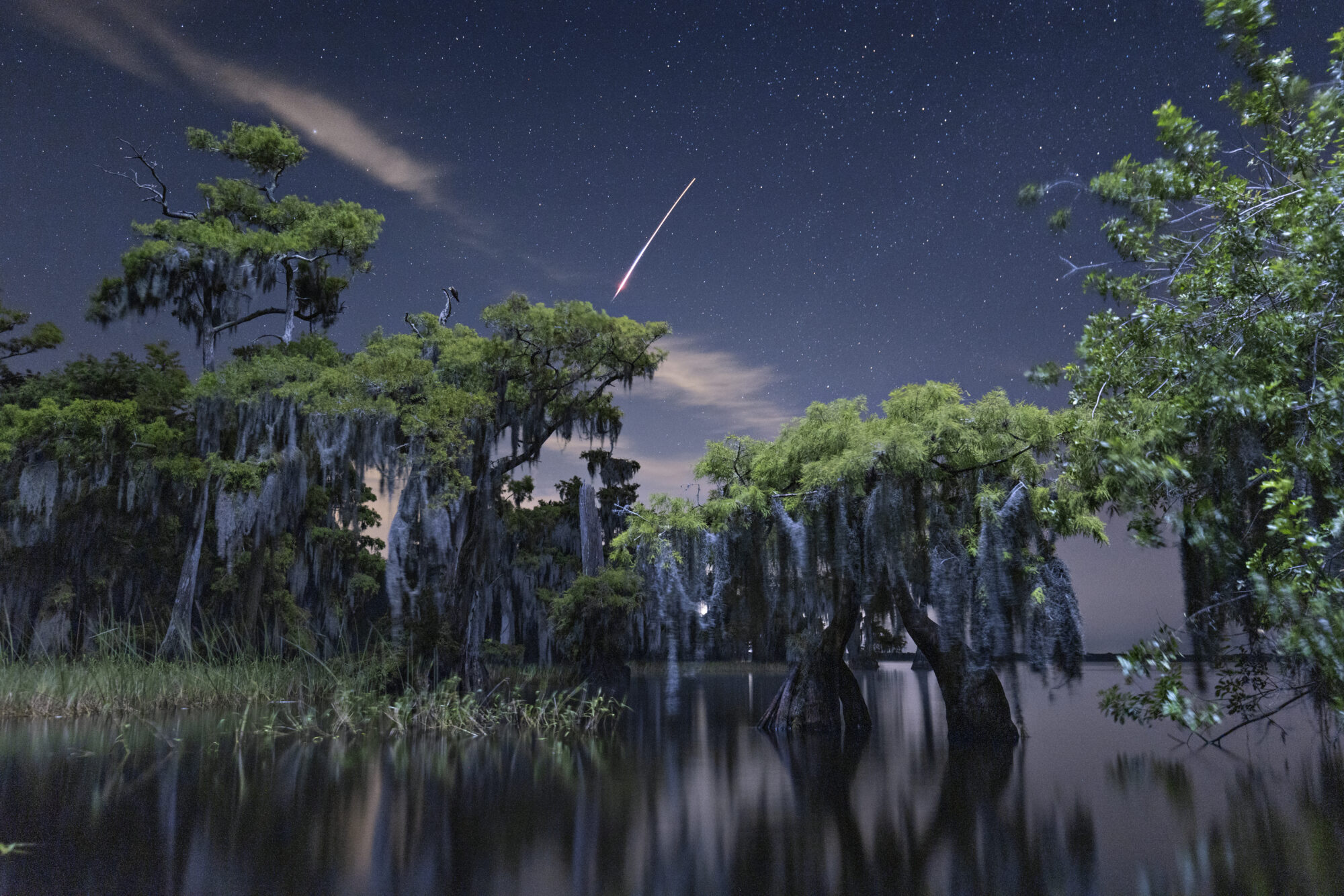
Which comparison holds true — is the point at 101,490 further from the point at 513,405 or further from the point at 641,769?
the point at 641,769

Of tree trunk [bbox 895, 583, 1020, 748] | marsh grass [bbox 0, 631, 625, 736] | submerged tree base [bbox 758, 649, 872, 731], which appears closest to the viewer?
tree trunk [bbox 895, 583, 1020, 748]

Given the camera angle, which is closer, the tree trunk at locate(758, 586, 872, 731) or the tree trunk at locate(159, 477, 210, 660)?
the tree trunk at locate(758, 586, 872, 731)

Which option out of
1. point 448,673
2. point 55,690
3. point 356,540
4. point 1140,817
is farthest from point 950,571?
point 356,540

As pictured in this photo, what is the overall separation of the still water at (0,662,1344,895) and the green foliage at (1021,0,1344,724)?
165 cm

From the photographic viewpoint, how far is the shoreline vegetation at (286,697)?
44.8 feet

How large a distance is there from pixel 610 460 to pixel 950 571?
44.3 ft

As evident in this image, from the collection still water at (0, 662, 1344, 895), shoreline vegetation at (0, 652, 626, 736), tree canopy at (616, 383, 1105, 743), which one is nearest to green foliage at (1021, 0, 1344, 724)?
still water at (0, 662, 1344, 895)

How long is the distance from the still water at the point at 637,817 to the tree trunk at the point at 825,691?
4.82 ft

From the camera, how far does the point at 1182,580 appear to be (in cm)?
777

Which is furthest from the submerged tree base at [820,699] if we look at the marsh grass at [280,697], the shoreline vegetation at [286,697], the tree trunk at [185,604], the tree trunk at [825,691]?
the tree trunk at [185,604]

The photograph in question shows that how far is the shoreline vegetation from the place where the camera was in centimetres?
1364

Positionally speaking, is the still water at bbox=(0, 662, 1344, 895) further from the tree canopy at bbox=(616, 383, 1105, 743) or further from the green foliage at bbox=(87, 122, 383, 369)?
the green foliage at bbox=(87, 122, 383, 369)

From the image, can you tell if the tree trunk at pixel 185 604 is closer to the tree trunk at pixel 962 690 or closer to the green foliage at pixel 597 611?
the green foliage at pixel 597 611

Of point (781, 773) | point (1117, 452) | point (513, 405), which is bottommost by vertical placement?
point (781, 773)
